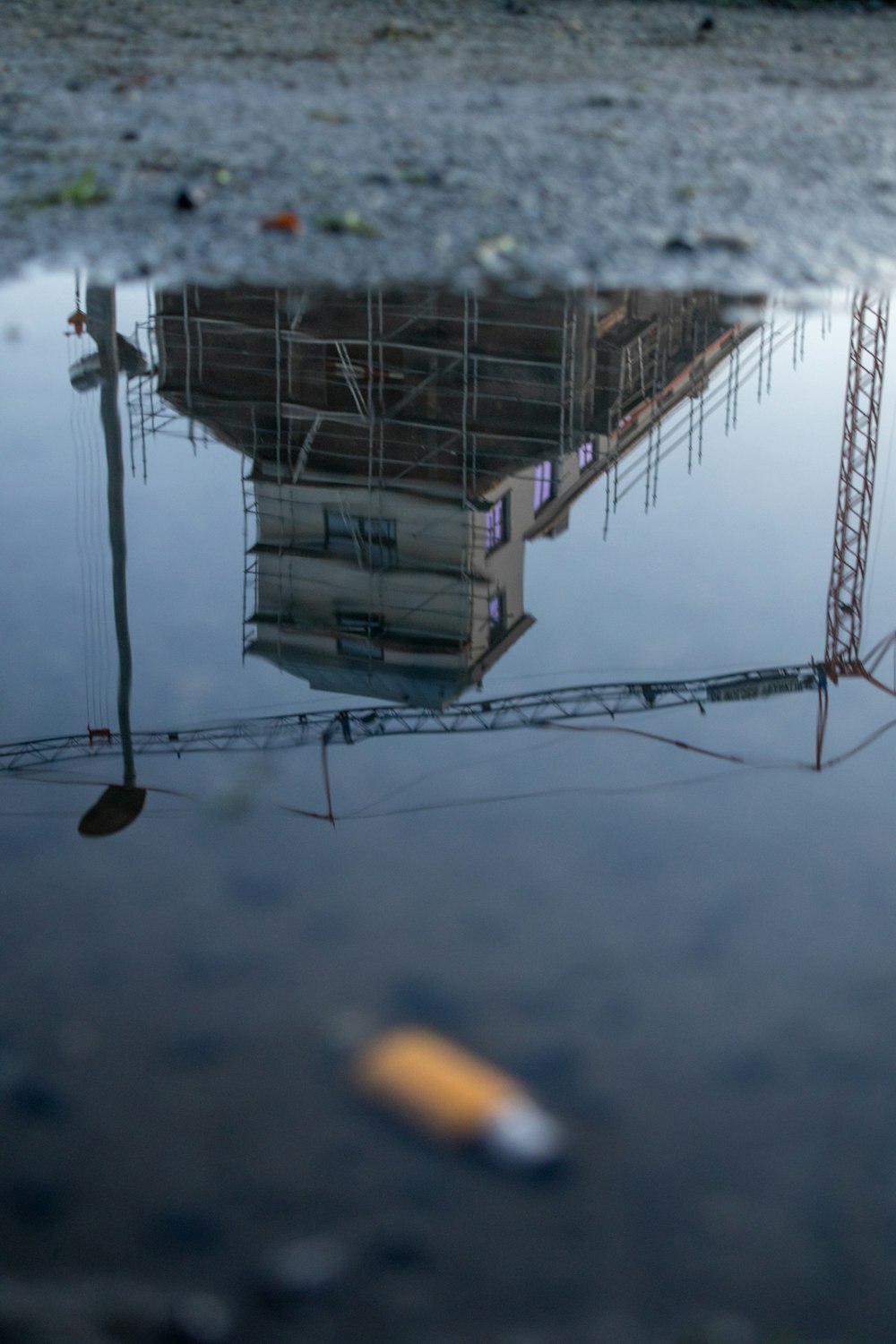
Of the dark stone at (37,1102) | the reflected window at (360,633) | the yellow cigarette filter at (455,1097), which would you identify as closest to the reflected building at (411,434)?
the reflected window at (360,633)

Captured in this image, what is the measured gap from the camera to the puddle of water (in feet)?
4.13

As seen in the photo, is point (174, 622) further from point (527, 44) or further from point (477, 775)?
point (527, 44)

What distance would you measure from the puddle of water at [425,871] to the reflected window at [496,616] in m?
0.01

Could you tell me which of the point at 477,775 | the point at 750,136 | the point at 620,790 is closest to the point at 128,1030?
the point at 477,775

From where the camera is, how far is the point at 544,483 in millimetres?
2959

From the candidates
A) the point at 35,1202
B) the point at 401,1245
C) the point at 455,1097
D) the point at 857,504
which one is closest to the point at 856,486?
the point at 857,504

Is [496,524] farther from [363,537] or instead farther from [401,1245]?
[401,1245]

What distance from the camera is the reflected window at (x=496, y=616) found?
2.47 meters

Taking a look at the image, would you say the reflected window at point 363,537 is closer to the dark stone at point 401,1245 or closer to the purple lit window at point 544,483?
the purple lit window at point 544,483

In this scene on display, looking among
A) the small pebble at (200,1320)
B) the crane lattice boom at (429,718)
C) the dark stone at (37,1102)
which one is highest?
the crane lattice boom at (429,718)

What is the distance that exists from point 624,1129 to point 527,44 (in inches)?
337

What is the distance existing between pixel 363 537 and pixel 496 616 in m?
0.36

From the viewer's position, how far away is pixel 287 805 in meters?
1.90

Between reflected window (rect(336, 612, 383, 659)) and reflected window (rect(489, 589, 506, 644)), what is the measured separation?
0.22 m
